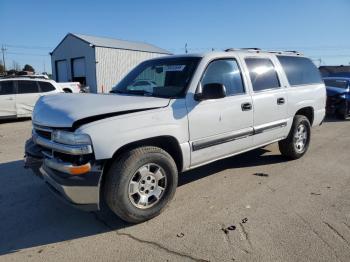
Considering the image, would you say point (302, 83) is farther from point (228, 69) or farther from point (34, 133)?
point (34, 133)

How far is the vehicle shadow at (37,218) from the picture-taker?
3498 mm

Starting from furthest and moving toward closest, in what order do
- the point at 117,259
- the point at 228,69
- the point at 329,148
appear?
the point at 329,148 → the point at 228,69 → the point at 117,259

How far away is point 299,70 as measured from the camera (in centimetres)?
631

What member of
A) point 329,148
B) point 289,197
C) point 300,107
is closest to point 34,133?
point 289,197

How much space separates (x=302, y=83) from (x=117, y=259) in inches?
187

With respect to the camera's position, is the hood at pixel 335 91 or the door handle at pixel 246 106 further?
the hood at pixel 335 91

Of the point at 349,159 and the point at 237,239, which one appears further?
the point at 349,159

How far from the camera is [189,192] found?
4684 millimetres

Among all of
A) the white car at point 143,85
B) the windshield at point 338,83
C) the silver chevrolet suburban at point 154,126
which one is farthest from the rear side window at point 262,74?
the windshield at point 338,83

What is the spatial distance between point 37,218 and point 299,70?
5065 millimetres

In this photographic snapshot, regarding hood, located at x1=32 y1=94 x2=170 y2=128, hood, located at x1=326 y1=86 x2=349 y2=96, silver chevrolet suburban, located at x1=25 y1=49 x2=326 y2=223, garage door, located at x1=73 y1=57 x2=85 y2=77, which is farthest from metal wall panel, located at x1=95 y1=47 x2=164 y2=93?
hood, located at x1=32 y1=94 x2=170 y2=128

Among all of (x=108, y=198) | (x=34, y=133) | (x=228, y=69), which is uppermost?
(x=228, y=69)

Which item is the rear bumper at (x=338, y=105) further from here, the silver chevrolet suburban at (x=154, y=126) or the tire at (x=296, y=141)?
the silver chevrolet suburban at (x=154, y=126)

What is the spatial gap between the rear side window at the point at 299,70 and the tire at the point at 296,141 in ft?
2.26
